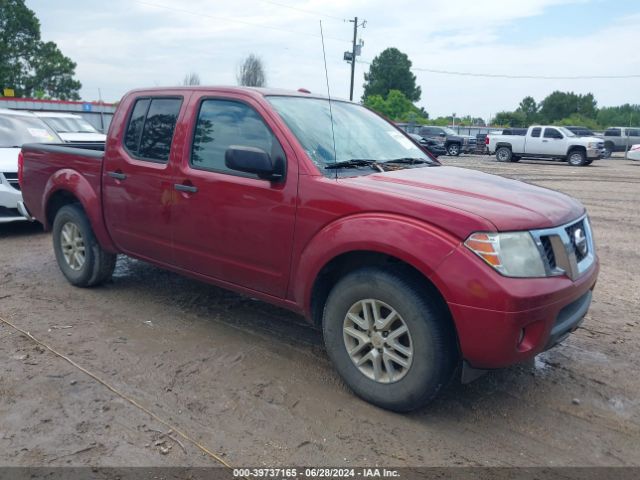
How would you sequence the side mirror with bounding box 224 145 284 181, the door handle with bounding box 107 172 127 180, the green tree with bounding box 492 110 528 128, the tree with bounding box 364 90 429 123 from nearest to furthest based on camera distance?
the side mirror with bounding box 224 145 284 181 → the door handle with bounding box 107 172 127 180 → the green tree with bounding box 492 110 528 128 → the tree with bounding box 364 90 429 123

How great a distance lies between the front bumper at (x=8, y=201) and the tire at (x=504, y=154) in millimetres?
23827

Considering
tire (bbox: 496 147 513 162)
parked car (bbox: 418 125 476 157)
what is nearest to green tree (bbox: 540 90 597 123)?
parked car (bbox: 418 125 476 157)

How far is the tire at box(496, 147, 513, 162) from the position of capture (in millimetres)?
27395

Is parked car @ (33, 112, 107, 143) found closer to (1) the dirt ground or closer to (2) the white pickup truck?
(1) the dirt ground

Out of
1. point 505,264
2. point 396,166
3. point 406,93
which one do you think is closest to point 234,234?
point 396,166

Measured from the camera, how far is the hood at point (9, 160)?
25.5 feet

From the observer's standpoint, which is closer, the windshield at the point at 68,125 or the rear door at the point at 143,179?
the rear door at the point at 143,179

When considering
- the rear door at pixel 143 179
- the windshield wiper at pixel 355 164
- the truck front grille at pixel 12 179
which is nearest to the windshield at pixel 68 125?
the truck front grille at pixel 12 179

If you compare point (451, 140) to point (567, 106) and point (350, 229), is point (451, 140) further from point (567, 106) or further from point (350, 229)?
point (567, 106)

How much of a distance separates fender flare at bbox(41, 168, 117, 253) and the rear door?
0.10 meters

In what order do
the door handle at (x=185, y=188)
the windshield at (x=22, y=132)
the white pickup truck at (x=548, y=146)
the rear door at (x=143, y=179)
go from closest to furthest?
the door handle at (x=185, y=188), the rear door at (x=143, y=179), the windshield at (x=22, y=132), the white pickup truck at (x=548, y=146)

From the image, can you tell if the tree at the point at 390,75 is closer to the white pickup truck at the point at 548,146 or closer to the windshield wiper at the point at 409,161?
the white pickup truck at the point at 548,146

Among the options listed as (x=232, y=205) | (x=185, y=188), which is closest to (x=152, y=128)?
(x=185, y=188)

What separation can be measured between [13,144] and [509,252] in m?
8.32
